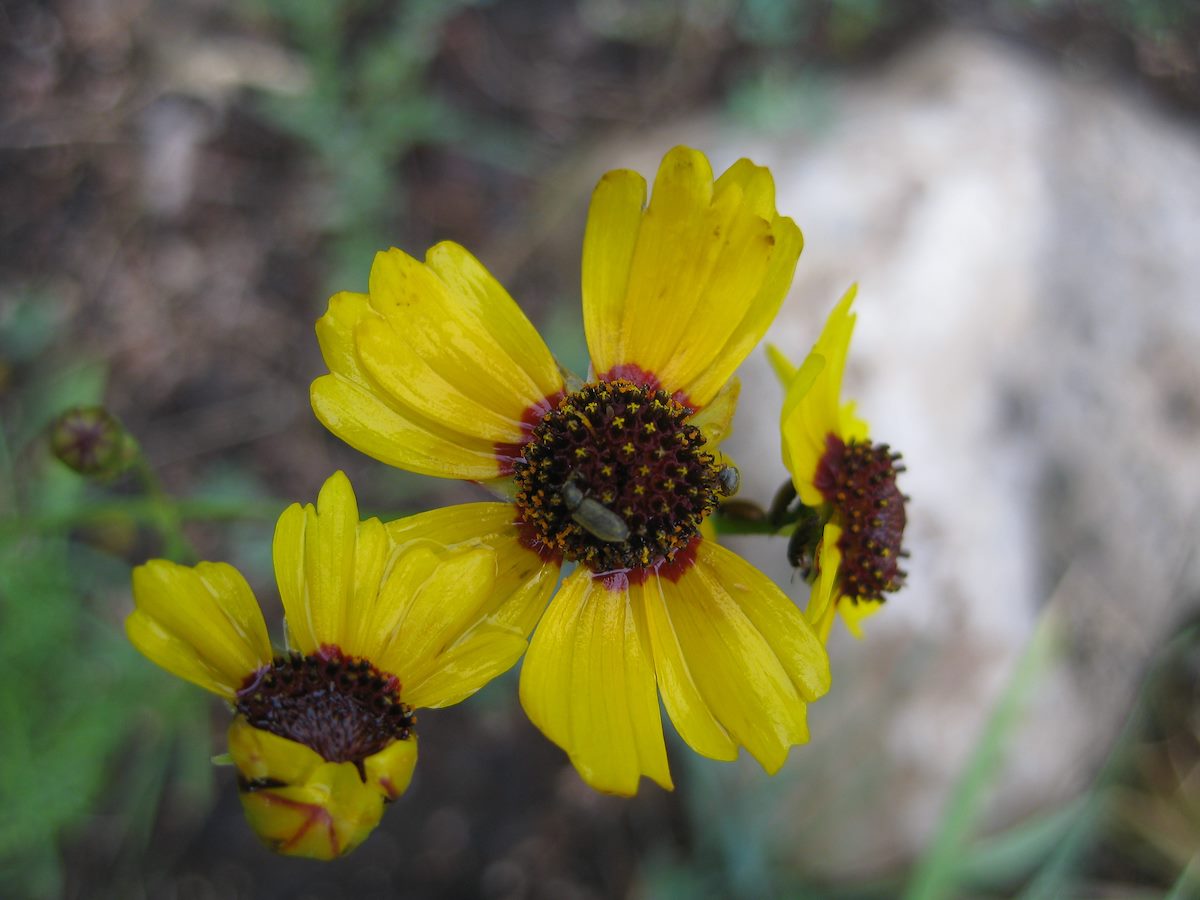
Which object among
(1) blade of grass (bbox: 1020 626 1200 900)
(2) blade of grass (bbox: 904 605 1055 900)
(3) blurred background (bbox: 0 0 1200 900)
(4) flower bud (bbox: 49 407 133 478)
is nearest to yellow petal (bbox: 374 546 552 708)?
(4) flower bud (bbox: 49 407 133 478)

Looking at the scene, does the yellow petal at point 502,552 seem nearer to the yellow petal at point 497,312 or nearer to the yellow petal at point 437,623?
the yellow petal at point 437,623

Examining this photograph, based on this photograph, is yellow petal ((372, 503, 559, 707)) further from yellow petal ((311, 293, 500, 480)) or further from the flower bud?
the flower bud

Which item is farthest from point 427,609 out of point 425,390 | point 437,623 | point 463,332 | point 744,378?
point 744,378

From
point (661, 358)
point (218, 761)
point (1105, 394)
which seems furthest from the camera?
point (1105, 394)

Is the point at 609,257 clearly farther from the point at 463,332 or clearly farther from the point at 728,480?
the point at 728,480

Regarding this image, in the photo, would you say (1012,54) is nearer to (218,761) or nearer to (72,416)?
(72,416)

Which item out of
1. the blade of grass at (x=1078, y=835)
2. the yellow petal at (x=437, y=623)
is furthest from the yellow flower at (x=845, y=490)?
the blade of grass at (x=1078, y=835)

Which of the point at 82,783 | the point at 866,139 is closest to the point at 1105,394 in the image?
the point at 866,139

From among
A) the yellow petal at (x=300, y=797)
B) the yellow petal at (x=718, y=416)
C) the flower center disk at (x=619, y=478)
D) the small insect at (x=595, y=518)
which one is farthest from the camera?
the yellow petal at (x=718, y=416)
